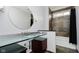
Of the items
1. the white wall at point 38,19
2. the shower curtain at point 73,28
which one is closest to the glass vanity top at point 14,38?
the white wall at point 38,19

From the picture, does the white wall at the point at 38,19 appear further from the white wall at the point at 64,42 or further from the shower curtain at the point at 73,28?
the shower curtain at the point at 73,28

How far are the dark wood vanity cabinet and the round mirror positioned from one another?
0.72ft

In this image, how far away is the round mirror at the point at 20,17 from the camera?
3.64ft

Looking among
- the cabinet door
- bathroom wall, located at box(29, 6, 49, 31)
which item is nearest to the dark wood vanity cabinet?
the cabinet door

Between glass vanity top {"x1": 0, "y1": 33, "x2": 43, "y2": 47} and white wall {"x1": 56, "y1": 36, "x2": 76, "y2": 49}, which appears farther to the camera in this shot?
white wall {"x1": 56, "y1": 36, "x2": 76, "y2": 49}

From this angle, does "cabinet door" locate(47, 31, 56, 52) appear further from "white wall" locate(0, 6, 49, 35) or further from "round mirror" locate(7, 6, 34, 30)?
"round mirror" locate(7, 6, 34, 30)

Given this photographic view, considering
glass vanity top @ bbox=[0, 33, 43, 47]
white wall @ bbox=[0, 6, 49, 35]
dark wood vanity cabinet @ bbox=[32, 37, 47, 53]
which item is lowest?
dark wood vanity cabinet @ bbox=[32, 37, 47, 53]

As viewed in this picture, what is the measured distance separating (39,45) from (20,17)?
0.45 m

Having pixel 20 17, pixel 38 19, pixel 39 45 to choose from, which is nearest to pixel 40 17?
pixel 38 19

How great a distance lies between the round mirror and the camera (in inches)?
43.7

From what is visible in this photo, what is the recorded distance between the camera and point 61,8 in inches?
45.9

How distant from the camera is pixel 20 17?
1.14 m
